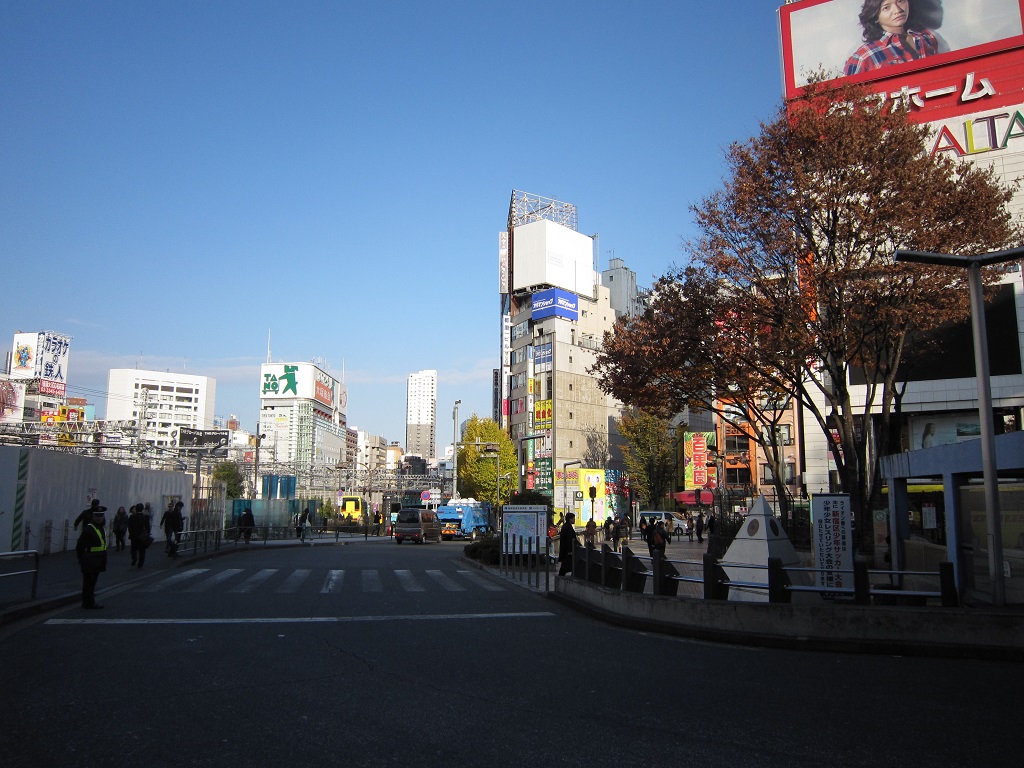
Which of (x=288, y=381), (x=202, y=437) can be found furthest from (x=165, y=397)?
(x=202, y=437)

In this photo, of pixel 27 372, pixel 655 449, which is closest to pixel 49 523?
pixel 655 449

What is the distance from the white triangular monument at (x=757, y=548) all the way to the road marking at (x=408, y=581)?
7.48 metres

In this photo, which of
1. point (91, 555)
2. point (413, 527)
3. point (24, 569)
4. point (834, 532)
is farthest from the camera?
point (413, 527)

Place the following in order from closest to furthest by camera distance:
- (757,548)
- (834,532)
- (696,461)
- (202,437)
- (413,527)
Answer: (757,548) < (834,532) < (413,527) < (202,437) < (696,461)

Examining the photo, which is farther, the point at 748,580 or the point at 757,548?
the point at 748,580

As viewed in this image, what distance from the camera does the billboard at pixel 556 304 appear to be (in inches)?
3600

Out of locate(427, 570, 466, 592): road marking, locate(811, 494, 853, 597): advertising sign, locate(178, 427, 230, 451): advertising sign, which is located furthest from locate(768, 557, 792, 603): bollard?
locate(178, 427, 230, 451): advertising sign

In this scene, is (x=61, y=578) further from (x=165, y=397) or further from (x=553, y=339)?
(x=165, y=397)

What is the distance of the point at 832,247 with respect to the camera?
1938 cm

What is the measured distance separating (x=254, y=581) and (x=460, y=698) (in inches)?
558

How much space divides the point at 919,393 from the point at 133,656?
34.1 meters

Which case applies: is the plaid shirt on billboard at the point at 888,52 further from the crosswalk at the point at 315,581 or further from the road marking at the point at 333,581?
the road marking at the point at 333,581

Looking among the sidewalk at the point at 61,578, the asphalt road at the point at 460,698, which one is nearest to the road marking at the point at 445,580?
the asphalt road at the point at 460,698

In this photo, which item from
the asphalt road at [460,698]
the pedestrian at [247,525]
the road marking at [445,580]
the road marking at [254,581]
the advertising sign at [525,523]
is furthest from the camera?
the pedestrian at [247,525]
